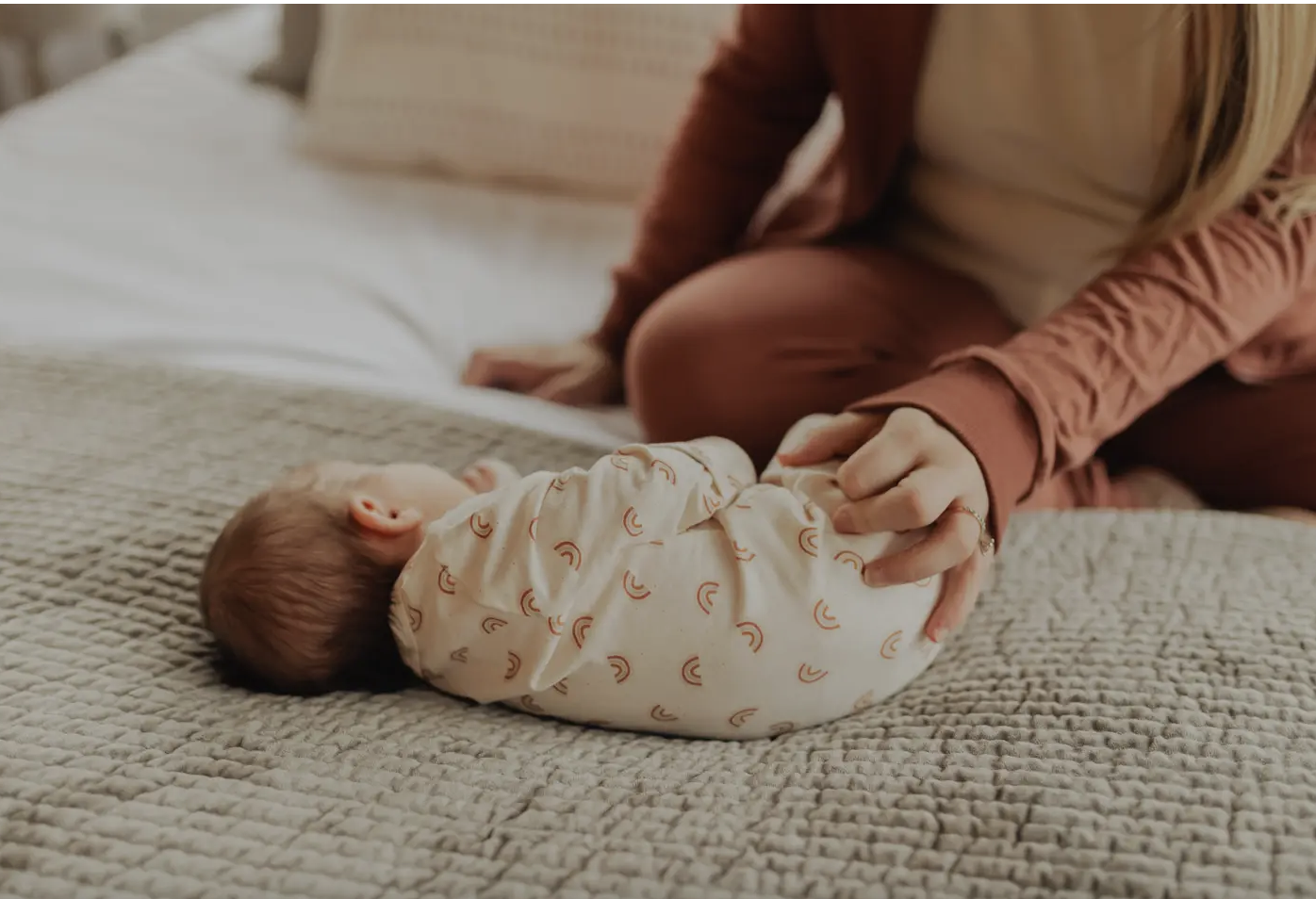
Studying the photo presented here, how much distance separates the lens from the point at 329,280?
115 centimetres

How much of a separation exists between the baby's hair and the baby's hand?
0.11 metres

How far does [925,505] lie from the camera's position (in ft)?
2.10

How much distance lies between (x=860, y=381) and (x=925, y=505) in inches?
11.2

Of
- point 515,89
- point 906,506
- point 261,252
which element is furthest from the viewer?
point 515,89

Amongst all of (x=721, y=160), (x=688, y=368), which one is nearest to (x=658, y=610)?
(x=688, y=368)

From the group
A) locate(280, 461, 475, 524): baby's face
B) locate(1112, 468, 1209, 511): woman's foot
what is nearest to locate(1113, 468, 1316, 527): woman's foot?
locate(1112, 468, 1209, 511): woman's foot

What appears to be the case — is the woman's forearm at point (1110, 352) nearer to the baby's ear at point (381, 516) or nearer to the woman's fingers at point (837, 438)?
the woman's fingers at point (837, 438)

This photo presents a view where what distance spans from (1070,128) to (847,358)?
25cm

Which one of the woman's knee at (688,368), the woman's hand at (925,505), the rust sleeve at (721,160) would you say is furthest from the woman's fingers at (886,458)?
the rust sleeve at (721,160)

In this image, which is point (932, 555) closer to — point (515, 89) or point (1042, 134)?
point (1042, 134)

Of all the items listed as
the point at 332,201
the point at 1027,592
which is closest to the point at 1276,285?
the point at 1027,592

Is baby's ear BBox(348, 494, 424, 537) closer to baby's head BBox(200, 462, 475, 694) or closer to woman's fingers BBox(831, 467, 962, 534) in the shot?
baby's head BBox(200, 462, 475, 694)

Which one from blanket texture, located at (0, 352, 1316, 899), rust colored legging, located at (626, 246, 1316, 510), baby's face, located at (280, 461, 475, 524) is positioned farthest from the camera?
rust colored legging, located at (626, 246, 1316, 510)

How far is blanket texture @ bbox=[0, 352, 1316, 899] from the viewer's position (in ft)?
1.68
